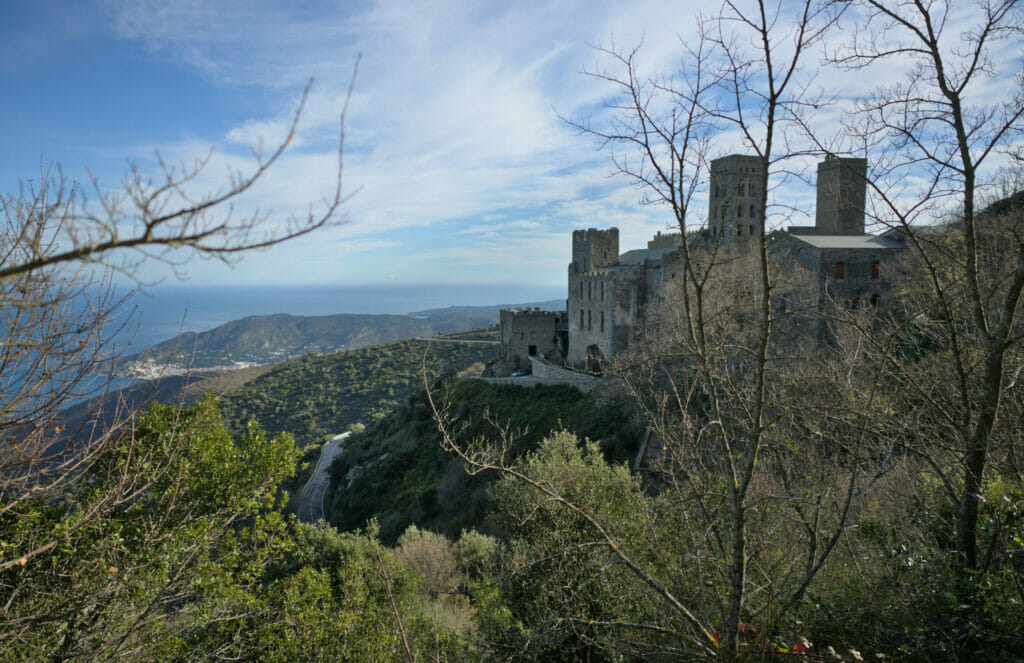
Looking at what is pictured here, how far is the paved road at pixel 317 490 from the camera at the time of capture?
96.0ft

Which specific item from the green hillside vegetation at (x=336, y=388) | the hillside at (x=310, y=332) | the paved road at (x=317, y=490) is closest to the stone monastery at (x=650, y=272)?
the green hillside vegetation at (x=336, y=388)

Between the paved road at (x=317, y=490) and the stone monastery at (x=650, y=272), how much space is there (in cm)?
1418

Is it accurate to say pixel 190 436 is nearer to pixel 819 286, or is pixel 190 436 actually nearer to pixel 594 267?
pixel 819 286

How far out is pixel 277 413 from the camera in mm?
50500

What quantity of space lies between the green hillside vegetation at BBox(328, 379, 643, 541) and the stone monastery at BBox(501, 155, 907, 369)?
3.27m

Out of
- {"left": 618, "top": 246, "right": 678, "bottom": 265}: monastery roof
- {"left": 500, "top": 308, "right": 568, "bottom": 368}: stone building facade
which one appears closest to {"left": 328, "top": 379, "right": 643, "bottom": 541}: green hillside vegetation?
{"left": 500, "top": 308, "right": 568, "bottom": 368}: stone building facade

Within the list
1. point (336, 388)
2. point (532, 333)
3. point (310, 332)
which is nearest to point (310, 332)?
point (310, 332)

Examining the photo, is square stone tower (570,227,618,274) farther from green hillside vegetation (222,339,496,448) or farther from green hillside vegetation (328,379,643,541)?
green hillside vegetation (222,339,496,448)

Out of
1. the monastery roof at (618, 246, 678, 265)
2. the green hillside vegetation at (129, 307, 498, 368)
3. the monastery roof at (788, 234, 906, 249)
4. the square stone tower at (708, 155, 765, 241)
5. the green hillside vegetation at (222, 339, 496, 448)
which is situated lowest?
the green hillside vegetation at (222, 339, 496, 448)

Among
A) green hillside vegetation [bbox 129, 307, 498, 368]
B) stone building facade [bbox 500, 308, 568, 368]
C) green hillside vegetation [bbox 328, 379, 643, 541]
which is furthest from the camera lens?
green hillside vegetation [bbox 129, 307, 498, 368]

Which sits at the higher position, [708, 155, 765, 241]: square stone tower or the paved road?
[708, 155, 765, 241]: square stone tower

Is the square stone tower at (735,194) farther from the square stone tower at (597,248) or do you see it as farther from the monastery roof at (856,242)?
the square stone tower at (597,248)

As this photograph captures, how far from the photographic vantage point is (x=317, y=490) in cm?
3206

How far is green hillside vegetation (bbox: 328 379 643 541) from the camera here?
22.5 metres
